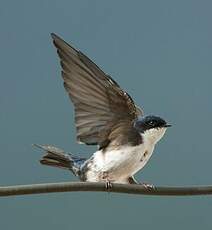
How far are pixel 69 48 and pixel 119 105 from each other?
121 millimetres

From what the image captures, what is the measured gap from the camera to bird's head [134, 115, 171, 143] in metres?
0.84

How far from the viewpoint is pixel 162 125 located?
2.75 ft

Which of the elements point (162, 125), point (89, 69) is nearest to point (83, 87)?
point (89, 69)

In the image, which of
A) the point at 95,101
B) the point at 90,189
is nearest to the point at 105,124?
the point at 95,101

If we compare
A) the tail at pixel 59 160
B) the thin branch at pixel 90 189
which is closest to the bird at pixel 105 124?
the tail at pixel 59 160

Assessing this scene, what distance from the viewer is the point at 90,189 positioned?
20.6 inches

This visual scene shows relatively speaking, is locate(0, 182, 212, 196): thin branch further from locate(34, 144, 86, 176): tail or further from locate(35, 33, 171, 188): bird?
locate(34, 144, 86, 176): tail

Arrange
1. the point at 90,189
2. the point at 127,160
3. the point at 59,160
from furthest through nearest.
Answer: the point at 59,160 → the point at 127,160 → the point at 90,189

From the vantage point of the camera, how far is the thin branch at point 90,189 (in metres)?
0.46

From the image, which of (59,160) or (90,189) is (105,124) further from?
(90,189)

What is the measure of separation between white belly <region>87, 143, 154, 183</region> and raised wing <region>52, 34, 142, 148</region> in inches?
2.0

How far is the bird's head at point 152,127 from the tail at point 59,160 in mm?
154

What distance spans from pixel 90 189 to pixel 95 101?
15.3 inches

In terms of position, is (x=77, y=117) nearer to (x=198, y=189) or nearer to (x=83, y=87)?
(x=83, y=87)
